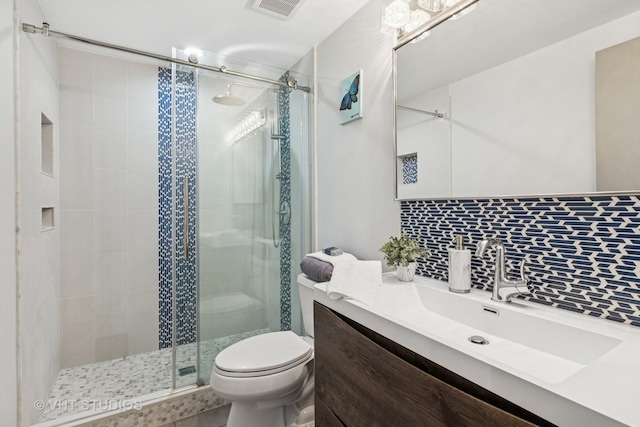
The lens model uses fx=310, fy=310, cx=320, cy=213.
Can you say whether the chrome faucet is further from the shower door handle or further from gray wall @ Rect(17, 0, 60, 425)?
gray wall @ Rect(17, 0, 60, 425)

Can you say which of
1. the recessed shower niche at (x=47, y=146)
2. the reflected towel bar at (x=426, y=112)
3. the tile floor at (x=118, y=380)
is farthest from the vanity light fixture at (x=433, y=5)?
the recessed shower niche at (x=47, y=146)

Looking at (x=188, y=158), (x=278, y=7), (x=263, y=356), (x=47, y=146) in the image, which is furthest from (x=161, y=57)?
(x=263, y=356)

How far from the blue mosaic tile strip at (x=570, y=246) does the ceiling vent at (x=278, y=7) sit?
1372mm

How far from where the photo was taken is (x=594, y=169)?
85 cm

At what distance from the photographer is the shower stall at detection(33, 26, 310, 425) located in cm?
187

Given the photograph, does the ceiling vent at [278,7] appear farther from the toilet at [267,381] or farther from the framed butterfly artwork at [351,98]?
the toilet at [267,381]

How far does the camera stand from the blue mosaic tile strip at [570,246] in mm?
807

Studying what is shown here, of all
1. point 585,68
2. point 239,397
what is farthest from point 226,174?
point 585,68

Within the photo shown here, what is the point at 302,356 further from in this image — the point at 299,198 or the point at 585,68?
the point at 585,68

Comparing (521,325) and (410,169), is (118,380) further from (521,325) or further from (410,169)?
(521,325)

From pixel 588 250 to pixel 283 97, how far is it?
74.4 inches

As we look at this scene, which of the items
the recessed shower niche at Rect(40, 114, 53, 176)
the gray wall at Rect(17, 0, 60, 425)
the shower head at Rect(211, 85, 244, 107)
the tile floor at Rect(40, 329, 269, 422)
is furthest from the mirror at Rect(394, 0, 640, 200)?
the recessed shower niche at Rect(40, 114, 53, 176)

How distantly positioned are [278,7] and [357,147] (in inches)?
35.0

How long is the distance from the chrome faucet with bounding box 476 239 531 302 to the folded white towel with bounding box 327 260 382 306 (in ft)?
1.26
